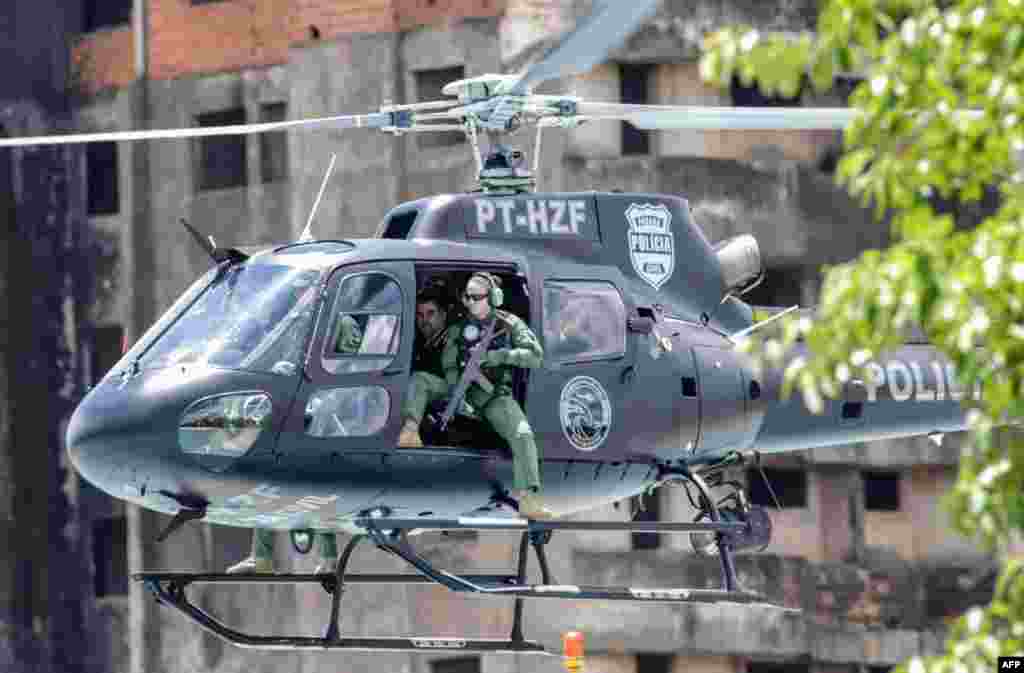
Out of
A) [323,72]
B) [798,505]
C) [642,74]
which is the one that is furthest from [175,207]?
[798,505]

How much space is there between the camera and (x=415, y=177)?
40406mm

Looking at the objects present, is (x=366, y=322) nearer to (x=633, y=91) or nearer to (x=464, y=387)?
(x=464, y=387)

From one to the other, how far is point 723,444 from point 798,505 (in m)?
20.3

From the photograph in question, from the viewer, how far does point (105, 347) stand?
4478cm

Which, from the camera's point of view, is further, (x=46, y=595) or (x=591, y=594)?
(x=46, y=595)

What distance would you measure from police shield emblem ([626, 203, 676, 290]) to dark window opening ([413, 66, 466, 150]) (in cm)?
1859

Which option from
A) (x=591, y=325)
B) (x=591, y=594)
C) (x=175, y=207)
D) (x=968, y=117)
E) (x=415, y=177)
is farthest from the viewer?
(x=175, y=207)

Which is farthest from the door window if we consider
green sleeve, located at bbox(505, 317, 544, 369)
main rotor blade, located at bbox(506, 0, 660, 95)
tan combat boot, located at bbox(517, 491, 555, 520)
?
main rotor blade, located at bbox(506, 0, 660, 95)

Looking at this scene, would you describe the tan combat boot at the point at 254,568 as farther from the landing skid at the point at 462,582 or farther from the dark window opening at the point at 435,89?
the dark window opening at the point at 435,89

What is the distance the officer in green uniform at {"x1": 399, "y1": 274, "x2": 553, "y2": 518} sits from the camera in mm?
19812

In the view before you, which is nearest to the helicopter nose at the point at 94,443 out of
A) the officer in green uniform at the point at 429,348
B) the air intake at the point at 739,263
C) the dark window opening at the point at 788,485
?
the officer in green uniform at the point at 429,348

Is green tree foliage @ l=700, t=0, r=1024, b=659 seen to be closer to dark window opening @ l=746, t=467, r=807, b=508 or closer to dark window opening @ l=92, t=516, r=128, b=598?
dark window opening @ l=746, t=467, r=807, b=508

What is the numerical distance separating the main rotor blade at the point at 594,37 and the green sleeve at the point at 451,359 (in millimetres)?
3429

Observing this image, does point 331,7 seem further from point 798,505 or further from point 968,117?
point 968,117
